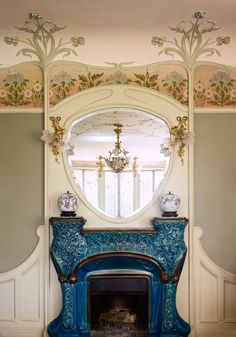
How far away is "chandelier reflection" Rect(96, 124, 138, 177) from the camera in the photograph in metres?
4.00

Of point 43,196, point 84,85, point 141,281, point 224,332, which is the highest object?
point 84,85

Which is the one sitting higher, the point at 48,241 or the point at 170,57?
the point at 170,57

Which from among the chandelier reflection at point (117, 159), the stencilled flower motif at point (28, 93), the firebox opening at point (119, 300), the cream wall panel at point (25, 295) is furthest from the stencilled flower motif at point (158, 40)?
the firebox opening at point (119, 300)

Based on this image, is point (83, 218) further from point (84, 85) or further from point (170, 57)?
point (170, 57)

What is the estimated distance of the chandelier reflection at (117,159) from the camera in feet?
13.1

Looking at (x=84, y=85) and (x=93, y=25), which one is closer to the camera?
(x=93, y=25)

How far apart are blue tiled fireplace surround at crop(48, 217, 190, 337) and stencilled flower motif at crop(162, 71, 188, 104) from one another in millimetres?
1048

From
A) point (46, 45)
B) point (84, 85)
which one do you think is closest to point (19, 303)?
point (84, 85)

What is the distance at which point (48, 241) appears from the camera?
12.7ft

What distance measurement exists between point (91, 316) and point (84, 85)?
6.24 ft

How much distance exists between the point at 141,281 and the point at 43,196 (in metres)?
1.06

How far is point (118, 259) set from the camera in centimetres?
378

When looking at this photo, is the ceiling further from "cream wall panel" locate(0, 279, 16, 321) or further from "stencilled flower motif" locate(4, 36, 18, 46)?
"cream wall panel" locate(0, 279, 16, 321)

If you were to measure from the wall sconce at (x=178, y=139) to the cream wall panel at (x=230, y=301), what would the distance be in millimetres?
1095
